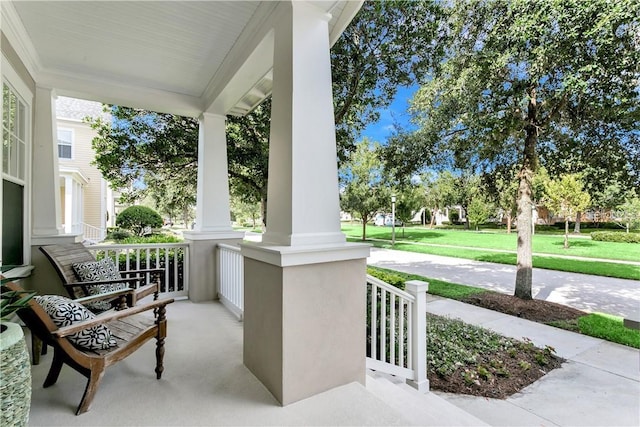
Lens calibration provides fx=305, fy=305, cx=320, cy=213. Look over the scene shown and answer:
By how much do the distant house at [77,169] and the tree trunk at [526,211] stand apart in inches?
476

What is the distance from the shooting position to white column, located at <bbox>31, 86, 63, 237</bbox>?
11.6 ft

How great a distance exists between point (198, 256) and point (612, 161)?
762 centimetres

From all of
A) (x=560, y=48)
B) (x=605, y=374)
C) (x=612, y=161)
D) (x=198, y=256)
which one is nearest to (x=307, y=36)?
(x=198, y=256)

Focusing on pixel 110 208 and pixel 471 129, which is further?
pixel 110 208

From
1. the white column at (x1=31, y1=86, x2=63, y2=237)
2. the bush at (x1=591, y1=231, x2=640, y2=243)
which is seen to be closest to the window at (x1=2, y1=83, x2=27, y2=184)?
the white column at (x1=31, y1=86, x2=63, y2=237)

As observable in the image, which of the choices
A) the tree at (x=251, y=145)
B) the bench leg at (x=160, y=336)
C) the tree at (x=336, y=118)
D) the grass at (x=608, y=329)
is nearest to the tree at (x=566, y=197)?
the grass at (x=608, y=329)

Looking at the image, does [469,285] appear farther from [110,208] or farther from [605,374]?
[110,208]

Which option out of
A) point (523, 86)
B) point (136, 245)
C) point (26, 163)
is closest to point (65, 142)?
point (136, 245)

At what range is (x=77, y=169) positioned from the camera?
9781 mm

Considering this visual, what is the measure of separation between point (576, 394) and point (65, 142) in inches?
579

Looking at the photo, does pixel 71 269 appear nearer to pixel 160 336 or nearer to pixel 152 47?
pixel 160 336

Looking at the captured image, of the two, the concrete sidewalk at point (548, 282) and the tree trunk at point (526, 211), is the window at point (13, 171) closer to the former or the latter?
the concrete sidewalk at point (548, 282)

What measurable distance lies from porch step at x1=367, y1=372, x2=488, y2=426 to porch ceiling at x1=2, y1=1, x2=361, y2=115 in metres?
3.04

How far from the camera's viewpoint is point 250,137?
6.80 meters
